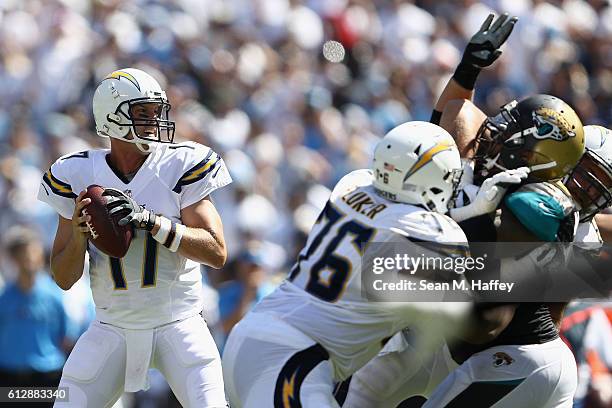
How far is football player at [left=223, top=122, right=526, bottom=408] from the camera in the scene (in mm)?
5035

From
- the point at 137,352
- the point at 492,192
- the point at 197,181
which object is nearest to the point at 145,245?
the point at 197,181

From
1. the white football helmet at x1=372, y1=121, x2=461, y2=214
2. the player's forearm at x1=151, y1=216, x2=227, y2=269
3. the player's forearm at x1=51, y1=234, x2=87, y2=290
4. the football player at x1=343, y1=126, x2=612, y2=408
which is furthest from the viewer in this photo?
the football player at x1=343, y1=126, x2=612, y2=408

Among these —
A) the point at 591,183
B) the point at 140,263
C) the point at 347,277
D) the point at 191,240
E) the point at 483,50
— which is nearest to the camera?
the point at 347,277

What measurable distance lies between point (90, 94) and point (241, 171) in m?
1.95

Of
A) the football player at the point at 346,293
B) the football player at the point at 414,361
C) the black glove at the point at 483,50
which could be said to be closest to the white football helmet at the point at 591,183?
the football player at the point at 414,361

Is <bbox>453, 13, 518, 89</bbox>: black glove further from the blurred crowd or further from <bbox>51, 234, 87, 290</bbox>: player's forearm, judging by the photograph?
the blurred crowd

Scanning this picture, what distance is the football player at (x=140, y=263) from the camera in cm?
556

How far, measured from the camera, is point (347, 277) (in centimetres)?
509

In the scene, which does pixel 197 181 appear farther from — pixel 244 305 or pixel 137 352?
pixel 244 305

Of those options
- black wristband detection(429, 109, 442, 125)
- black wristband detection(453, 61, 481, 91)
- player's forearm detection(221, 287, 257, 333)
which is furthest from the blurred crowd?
black wristband detection(453, 61, 481, 91)

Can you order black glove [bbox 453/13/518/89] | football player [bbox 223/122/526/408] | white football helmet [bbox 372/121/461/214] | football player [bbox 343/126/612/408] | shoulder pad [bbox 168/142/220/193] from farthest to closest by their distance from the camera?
black glove [bbox 453/13/518/89] < football player [bbox 343/126/612/408] < shoulder pad [bbox 168/142/220/193] < white football helmet [bbox 372/121/461/214] < football player [bbox 223/122/526/408]

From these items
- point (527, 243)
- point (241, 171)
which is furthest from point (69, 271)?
point (241, 171)

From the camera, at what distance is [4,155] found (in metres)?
10.7

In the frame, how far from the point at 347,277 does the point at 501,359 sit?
945 mm
